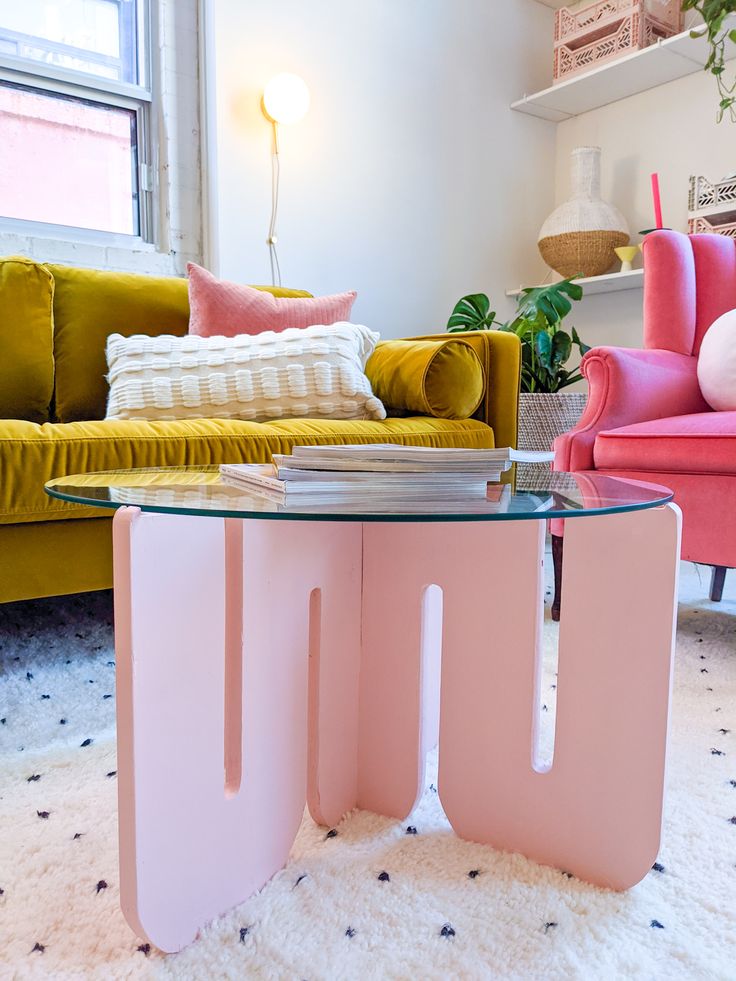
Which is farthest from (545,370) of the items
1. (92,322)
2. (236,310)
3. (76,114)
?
(76,114)

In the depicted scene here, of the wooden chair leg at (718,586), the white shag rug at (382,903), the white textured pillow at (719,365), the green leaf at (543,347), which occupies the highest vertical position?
the green leaf at (543,347)

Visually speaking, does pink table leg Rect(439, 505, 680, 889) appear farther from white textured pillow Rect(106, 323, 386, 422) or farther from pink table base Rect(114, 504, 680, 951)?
white textured pillow Rect(106, 323, 386, 422)

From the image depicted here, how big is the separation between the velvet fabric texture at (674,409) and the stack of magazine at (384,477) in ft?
2.49

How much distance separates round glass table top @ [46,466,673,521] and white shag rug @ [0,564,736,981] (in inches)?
14.9

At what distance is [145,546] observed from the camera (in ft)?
2.01

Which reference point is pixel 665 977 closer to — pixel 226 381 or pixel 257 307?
pixel 226 381

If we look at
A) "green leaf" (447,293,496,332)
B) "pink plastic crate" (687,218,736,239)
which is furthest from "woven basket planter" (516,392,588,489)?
"pink plastic crate" (687,218,736,239)

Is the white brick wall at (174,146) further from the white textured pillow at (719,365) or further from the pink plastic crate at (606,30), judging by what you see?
the white textured pillow at (719,365)

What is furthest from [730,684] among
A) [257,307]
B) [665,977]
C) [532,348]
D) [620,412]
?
[532,348]

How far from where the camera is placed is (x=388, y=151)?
309 centimetres

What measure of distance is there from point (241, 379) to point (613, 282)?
2170mm

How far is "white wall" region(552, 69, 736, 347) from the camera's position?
304 cm

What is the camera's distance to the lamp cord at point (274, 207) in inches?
109

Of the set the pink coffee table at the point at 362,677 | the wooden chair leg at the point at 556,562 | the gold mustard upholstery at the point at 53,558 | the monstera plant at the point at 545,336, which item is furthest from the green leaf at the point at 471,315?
the pink coffee table at the point at 362,677
